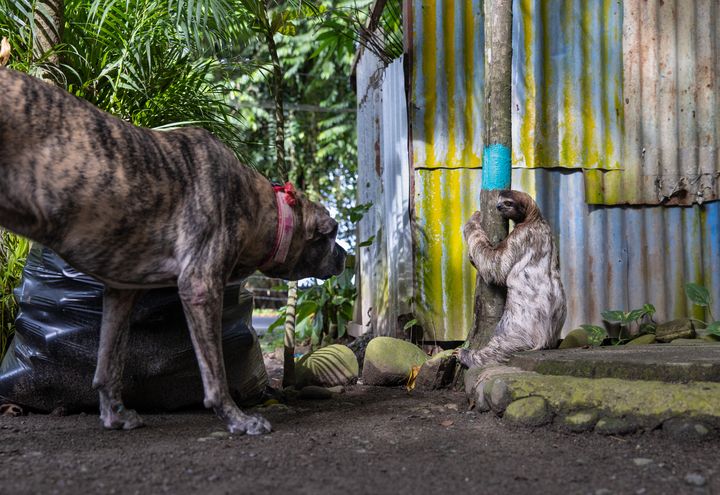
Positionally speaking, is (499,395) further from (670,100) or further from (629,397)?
(670,100)

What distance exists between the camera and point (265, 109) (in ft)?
51.5

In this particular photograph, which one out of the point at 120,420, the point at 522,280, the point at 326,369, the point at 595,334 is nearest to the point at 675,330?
the point at 595,334

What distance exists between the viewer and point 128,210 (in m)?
3.37

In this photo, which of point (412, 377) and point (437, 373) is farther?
point (412, 377)

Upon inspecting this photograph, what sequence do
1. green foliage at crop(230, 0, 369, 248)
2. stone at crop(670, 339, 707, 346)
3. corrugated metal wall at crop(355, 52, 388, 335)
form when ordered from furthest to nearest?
green foliage at crop(230, 0, 369, 248)
corrugated metal wall at crop(355, 52, 388, 335)
stone at crop(670, 339, 707, 346)

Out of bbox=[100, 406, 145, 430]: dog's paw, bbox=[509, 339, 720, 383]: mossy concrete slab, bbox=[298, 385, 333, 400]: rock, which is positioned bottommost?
bbox=[298, 385, 333, 400]: rock

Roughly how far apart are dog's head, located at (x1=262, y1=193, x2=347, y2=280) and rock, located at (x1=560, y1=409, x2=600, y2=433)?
1612 millimetres

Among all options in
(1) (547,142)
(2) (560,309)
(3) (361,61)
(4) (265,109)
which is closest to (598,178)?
(1) (547,142)

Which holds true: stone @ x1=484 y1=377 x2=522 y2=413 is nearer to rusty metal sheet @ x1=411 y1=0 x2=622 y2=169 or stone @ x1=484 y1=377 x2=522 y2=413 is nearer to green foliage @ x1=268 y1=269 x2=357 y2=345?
rusty metal sheet @ x1=411 y1=0 x2=622 y2=169

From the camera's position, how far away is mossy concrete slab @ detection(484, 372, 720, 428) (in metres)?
3.23

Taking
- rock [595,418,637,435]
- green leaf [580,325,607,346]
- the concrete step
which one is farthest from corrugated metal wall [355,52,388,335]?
rock [595,418,637,435]

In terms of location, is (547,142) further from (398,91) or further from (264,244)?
(264,244)

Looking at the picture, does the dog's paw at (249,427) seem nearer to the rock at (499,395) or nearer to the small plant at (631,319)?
the rock at (499,395)

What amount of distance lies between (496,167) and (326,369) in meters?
1.92
